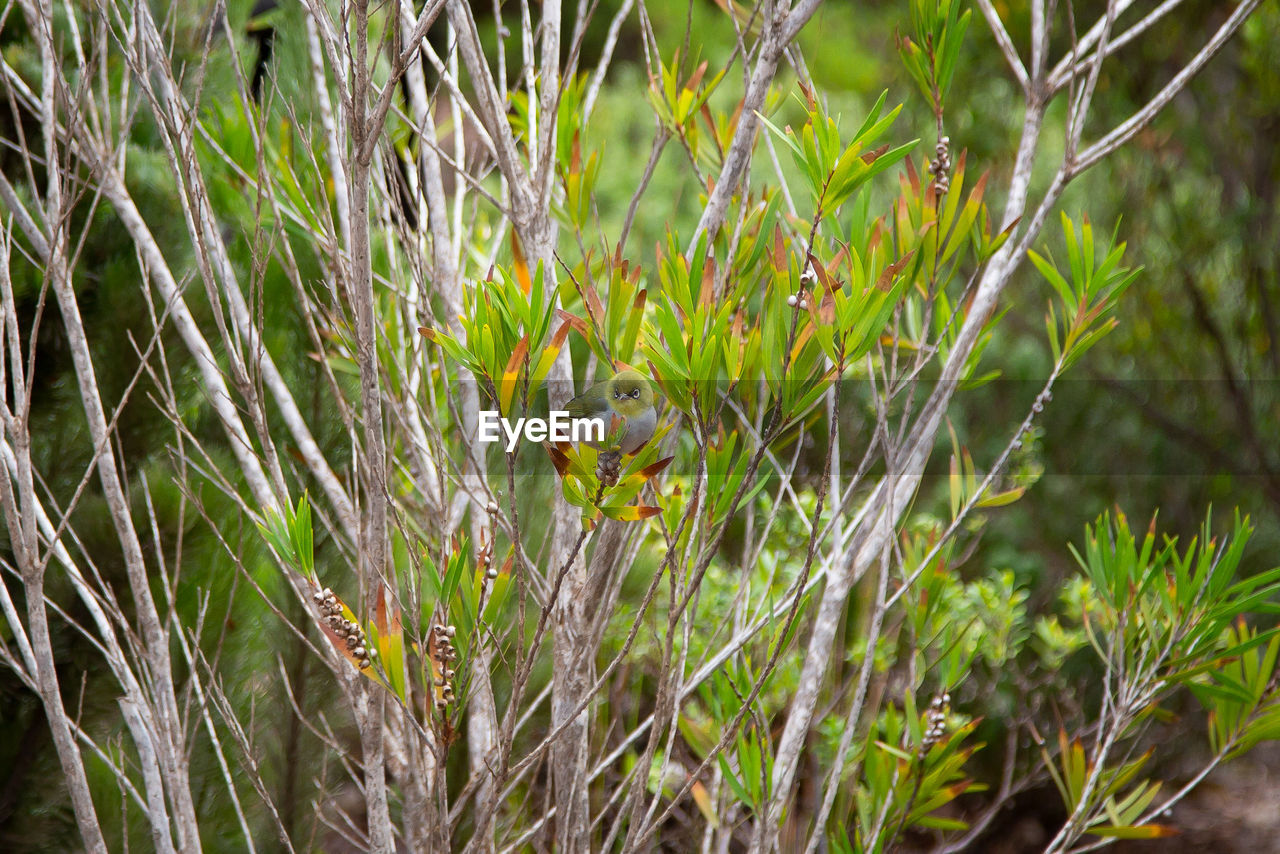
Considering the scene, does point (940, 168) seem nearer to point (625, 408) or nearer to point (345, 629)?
point (625, 408)

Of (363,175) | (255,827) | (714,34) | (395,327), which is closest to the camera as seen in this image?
(363,175)

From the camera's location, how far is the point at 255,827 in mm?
1619

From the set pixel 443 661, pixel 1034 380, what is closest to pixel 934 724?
pixel 443 661

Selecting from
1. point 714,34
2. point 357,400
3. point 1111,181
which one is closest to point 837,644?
point 357,400

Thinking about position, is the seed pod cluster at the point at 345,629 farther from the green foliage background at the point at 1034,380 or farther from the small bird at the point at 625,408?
the green foliage background at the point at 1034,380

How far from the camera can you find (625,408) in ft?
2.95

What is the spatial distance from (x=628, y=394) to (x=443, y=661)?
324 millimetres

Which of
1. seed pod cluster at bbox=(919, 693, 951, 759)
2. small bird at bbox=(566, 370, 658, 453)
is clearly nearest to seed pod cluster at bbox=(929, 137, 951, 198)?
small bird at bbox=(566, 370, 658, 453)

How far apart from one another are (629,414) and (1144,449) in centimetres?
276

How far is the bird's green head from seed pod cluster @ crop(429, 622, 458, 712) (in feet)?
0.92

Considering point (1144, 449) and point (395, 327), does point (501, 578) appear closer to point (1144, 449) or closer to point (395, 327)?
point (395, 327)

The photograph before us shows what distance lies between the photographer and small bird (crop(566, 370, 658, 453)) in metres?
0.89

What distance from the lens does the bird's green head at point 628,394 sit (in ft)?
2.95

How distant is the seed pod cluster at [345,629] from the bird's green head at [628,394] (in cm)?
33
